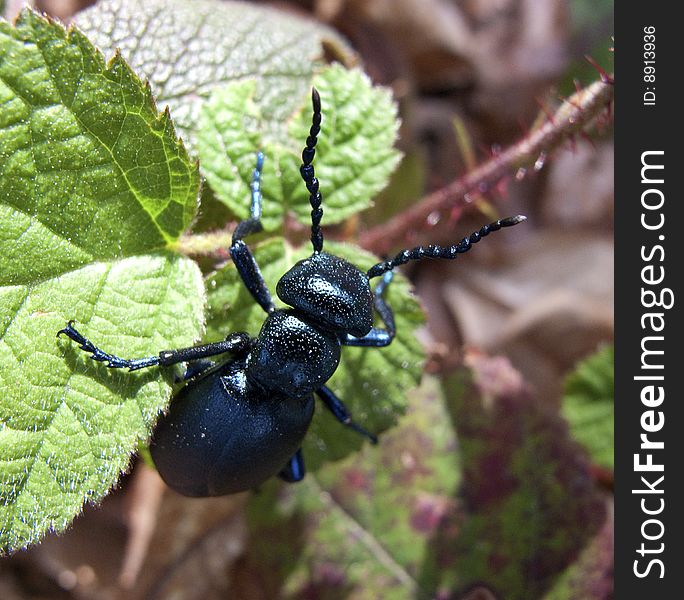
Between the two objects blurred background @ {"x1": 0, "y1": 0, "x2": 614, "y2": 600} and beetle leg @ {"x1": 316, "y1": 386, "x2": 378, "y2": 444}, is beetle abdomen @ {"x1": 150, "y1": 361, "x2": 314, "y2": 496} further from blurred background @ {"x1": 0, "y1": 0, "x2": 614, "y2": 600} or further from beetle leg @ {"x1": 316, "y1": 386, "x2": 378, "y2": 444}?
blurred background @ {"x1": 0, "y1": 0, "x2": 614, "y2": 600}

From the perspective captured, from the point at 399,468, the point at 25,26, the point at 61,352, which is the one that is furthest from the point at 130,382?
the point at 399,468

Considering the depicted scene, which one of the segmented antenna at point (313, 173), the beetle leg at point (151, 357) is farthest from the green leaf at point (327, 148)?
the beetle leg at point (151, 357)

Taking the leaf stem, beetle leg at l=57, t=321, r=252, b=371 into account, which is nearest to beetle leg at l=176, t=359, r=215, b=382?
beetle leg at l=57, t=321, r=252, b=371

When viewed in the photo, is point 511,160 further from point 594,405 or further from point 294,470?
point 294,470

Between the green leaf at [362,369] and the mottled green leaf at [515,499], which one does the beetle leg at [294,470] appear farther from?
the mottled green leaf at [515,499]

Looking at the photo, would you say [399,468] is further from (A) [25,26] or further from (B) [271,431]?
(A) [25,26]
